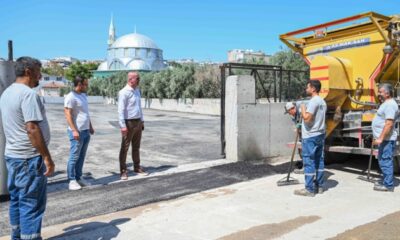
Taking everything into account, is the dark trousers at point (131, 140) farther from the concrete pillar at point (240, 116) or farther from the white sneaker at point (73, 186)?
the concrete pillar at point (240, 116)

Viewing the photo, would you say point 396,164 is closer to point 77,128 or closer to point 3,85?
point 77,128

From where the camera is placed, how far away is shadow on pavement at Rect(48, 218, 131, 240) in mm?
4418

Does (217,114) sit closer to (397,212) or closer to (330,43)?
(330,43)

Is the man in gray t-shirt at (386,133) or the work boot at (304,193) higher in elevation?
the man in gray t-shirt at (386,133)

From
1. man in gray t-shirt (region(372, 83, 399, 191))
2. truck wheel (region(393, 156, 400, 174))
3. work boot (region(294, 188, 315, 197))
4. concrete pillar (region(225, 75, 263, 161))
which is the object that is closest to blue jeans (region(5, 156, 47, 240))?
work boot (region(294, 188, 315, 197))

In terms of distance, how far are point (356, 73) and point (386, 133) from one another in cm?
178

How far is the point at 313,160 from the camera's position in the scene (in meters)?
6.12

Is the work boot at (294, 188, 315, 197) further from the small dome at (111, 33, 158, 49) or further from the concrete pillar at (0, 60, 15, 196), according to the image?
the small dome at (111, 33, 158, 49)

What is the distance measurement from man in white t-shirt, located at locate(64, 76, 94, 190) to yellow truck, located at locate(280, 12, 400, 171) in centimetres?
416

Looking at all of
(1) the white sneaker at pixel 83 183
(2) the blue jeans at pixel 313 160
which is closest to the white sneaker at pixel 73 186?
(1) the white sneaker at pixel 83 183

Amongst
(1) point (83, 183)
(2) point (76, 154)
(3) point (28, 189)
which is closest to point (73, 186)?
(1) point (83, 183)

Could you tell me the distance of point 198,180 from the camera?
23.3ft

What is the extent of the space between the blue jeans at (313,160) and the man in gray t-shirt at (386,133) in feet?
2.98

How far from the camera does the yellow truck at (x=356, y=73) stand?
692cm
